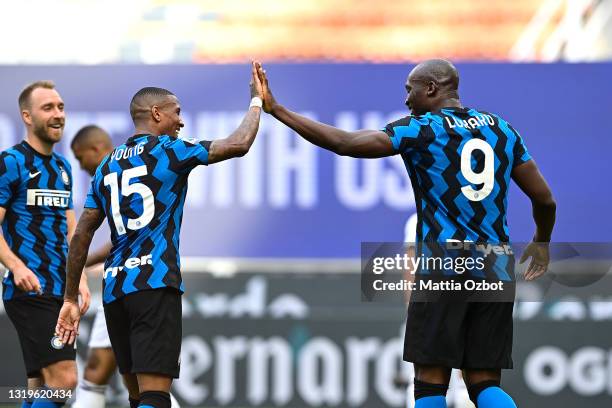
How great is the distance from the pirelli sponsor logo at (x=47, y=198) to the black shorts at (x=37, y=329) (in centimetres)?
54

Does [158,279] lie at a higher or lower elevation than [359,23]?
lower

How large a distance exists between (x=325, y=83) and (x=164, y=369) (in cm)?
456

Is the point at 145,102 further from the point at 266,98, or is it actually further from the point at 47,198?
the point at 47,198

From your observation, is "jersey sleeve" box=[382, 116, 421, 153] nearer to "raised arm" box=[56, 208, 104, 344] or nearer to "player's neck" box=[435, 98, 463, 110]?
"player's neck" box=[435, 98, 463, 110]

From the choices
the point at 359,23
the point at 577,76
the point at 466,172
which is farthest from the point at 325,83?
the point at 466,172

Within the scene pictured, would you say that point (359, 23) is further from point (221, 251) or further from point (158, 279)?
point (158, 279)

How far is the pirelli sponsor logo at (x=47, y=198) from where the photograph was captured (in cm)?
605

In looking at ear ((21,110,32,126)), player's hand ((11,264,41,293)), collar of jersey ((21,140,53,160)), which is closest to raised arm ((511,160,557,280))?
player's hand ((11,264,41,293))

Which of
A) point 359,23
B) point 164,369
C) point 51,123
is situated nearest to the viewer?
point 164,369

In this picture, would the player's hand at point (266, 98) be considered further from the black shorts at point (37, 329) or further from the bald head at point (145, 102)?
the black shorts at point (37, 329)

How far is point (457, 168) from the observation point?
4.74 meters

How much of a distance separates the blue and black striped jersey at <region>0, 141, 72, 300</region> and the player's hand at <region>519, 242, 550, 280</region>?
2660mm

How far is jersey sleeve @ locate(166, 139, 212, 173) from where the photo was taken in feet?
15.8

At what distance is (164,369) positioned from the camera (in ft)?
15.5
